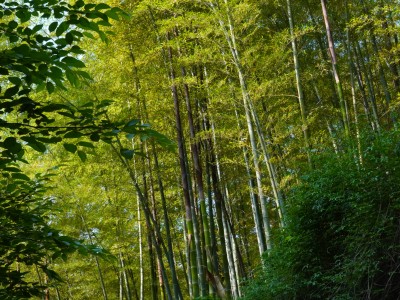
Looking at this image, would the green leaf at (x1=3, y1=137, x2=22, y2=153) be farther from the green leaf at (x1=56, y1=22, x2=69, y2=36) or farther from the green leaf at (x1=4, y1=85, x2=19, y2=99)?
the green leaf at (x1=56, y1=22, x2=69, y2=36)

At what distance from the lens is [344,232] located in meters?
3.53

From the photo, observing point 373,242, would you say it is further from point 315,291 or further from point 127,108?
point 127,108

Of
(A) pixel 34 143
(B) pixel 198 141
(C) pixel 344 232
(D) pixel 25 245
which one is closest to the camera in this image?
(A) pixel 34 143

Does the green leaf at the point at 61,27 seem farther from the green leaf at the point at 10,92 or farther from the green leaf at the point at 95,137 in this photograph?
the green leaf at the point at 95,137

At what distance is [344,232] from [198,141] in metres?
3.18

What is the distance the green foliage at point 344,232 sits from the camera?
2.93m

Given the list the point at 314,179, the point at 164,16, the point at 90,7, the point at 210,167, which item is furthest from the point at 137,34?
the point at 90,7

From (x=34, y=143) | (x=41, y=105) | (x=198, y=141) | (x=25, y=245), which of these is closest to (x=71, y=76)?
(x=41, y=105)

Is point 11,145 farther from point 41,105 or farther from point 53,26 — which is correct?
point 53,26

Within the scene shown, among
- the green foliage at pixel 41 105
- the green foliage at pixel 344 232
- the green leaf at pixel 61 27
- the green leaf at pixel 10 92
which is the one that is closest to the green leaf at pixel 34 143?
the green foliage at pixel 41 105

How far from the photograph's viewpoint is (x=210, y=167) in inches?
293

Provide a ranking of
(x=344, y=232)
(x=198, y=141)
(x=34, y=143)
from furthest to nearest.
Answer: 1. (x=198, y=141)
2. (x=344, y=232)
3. (x=34, y=143)

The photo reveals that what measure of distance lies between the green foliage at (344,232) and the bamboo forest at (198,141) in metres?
0.01

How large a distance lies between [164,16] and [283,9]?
2.35 metres
